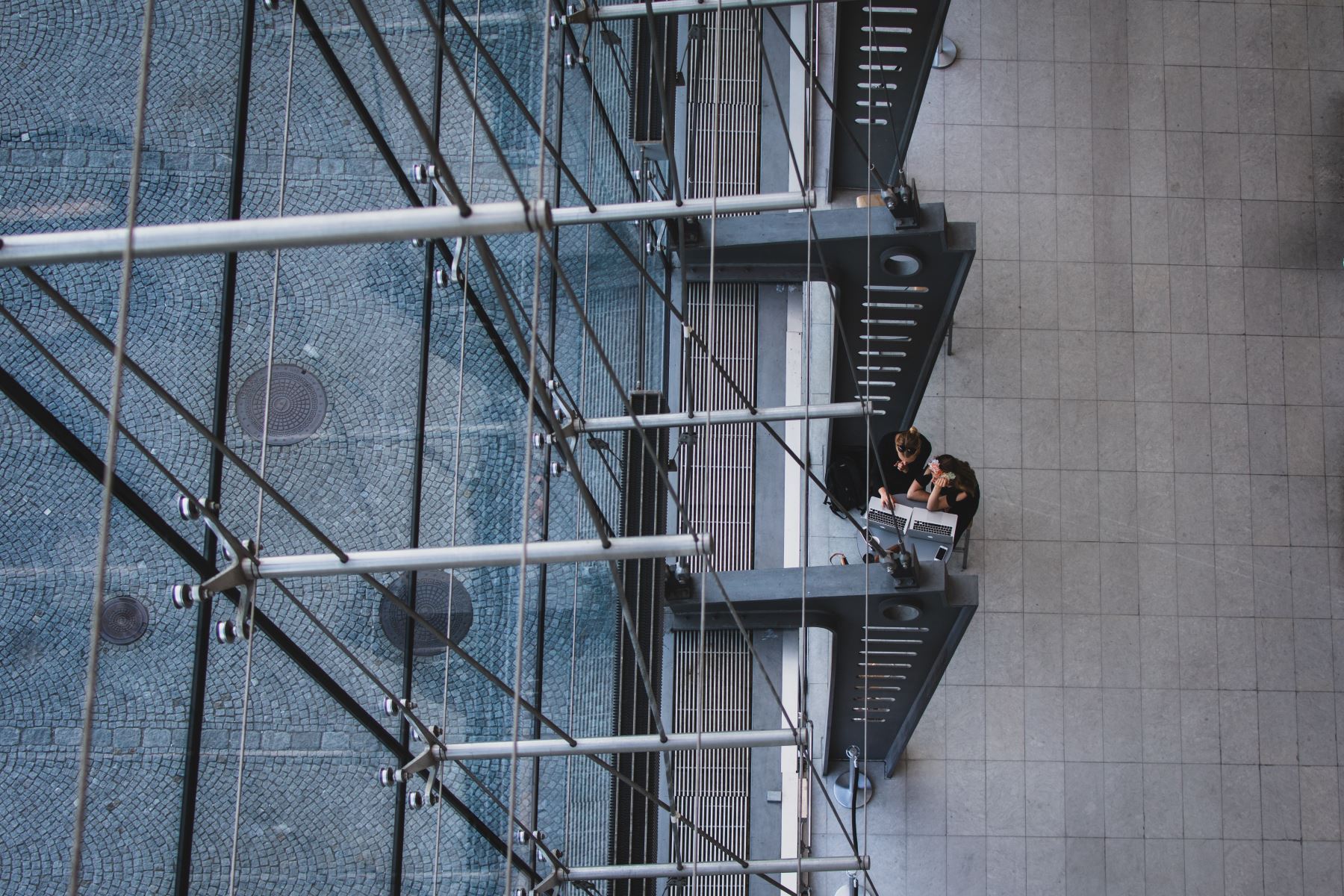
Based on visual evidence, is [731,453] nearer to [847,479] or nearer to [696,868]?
[847,479]

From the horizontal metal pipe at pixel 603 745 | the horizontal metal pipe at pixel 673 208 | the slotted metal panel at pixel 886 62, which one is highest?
the slotted metal panel at pixel 886 62

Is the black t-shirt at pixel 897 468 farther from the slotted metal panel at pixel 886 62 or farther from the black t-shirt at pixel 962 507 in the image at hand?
the slotted metal panel at pixel 886 62

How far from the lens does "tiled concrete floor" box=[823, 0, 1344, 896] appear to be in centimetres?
1134

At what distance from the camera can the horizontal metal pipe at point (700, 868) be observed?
636 centimetres

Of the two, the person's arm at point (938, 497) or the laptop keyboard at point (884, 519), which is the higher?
the person's arm at point (938, 497)

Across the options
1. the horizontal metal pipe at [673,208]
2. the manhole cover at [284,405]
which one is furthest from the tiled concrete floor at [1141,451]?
the manhole cover at [284,405]

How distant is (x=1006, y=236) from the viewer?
1270 cm

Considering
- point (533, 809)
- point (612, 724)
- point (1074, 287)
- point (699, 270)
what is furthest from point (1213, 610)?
point (533, 809)

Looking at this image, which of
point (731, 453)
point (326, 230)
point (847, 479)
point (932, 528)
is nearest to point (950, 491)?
point (932, 528)

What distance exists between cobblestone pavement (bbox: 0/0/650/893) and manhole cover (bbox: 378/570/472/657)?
2.2 inches

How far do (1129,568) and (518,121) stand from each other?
793cm

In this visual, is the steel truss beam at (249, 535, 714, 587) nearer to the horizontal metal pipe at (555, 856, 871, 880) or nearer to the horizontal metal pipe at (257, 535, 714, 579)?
the horizontal metal pipe at (257, 535, 714, 579)

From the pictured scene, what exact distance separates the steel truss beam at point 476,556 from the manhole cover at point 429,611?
3.48 ft

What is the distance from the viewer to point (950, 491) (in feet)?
32.8
